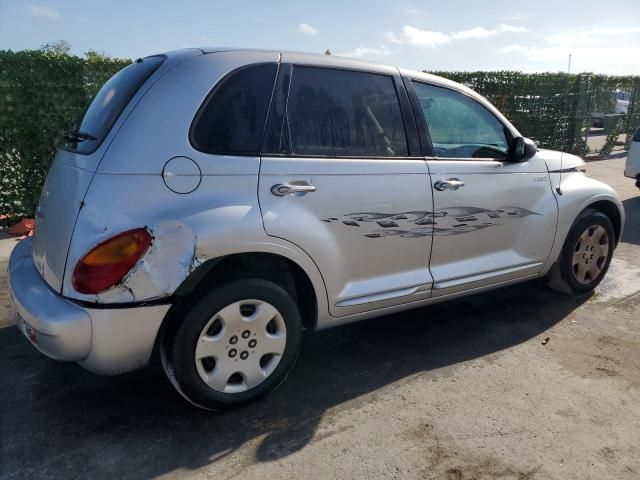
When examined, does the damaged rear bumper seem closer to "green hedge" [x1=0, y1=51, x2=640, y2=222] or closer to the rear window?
the rear window

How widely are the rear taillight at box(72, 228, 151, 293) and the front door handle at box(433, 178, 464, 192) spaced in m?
1.81

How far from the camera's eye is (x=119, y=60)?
23.0ft

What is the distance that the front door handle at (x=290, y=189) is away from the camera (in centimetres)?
267

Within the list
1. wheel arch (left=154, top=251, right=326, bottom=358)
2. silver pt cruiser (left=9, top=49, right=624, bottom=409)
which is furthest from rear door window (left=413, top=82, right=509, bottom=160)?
wheel arch (left=154, top=251, right=326, bottom=358)

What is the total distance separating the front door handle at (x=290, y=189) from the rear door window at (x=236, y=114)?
215 mm

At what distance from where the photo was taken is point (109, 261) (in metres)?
2.33

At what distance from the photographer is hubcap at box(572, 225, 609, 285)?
168 inches

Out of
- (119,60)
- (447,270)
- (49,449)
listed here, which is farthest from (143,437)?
(119,60)

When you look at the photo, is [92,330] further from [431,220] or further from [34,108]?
[34,108]

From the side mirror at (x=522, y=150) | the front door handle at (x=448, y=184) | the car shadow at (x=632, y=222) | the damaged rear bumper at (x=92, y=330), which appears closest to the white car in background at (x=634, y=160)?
the car shadow at (x=632, y=222)

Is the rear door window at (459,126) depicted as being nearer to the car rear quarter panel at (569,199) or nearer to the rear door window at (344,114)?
the rear door window at (344,114)

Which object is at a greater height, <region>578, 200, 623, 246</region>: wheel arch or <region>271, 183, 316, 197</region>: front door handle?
<region>271, 183, 316, 197</region>: front door handle

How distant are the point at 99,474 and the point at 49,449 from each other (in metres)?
0.34

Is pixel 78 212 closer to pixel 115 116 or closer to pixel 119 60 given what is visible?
pixel 115 116
